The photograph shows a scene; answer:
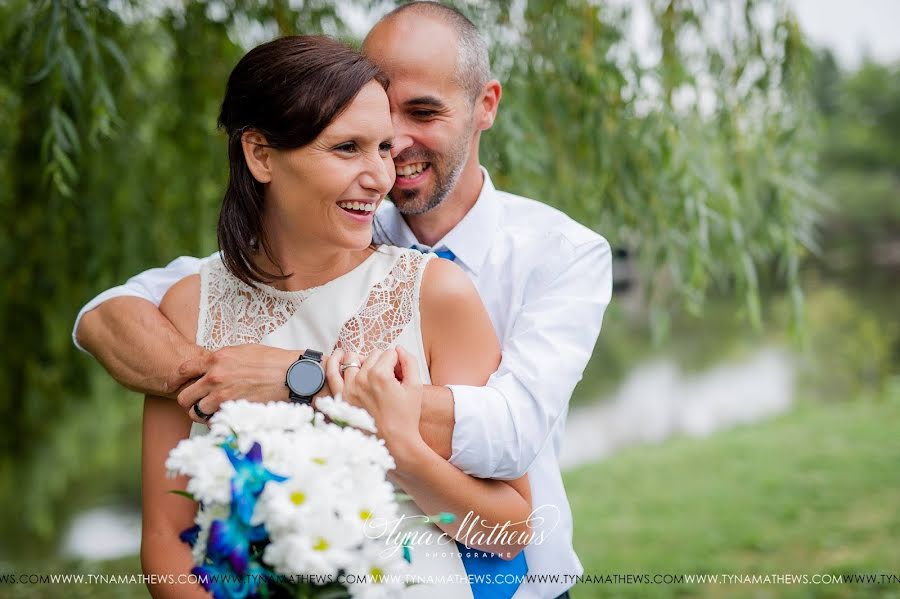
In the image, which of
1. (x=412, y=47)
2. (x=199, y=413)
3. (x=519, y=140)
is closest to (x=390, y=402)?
(x=199, y=413)

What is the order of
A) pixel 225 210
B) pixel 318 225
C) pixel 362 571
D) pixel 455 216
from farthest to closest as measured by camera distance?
pixel 455 216 → pixel 225 210 → pixel 318 225 → pixel 362 571

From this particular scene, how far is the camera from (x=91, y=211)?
420 cm

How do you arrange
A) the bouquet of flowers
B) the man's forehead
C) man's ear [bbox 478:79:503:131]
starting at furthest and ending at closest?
1. man's ear [bbox 478:79:503:131]
2. the man's forehead
3. the bouquet of flowers

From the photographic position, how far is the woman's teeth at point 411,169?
213cm

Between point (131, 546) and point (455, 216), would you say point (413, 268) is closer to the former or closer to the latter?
point (455, 216)

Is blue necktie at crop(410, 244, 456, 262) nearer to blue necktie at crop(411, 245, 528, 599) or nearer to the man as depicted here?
the man

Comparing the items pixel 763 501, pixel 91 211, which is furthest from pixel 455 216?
pixel 763 501

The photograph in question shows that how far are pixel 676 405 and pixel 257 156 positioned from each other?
36.3 ft

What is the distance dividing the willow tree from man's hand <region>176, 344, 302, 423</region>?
124 cm

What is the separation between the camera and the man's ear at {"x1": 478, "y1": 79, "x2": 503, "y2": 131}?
2299 mm

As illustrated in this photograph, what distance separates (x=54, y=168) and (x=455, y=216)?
1.33 metres

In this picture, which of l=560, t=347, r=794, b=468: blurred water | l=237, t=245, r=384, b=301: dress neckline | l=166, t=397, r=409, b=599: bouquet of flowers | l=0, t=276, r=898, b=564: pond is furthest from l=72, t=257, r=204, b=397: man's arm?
l=560, t=347, r=794, b=468: blurred water

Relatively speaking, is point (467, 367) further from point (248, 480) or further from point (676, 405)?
point (676, 405)

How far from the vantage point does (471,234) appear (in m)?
2.12
